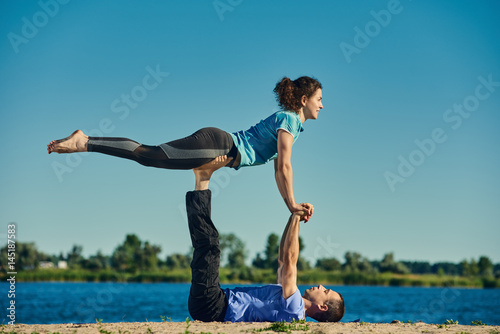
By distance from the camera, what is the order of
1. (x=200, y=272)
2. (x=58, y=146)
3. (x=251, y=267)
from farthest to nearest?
(x=251, y=267), (x=200, y=272), (x=58, y=146)

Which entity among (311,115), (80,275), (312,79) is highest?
(312,79)

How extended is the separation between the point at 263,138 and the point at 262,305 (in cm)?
189

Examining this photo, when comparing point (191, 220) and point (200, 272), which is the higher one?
point (191, 220)

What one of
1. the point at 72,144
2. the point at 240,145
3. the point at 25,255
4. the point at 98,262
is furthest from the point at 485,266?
the point at 72,144

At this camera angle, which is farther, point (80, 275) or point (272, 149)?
point (80, 275)

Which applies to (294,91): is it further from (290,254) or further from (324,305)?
(324,305)

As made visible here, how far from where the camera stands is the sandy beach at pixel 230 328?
16.6ft

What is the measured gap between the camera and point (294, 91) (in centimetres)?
595

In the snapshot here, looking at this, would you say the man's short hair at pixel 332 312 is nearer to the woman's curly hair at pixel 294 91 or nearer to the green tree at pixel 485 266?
the woman's curly hair at pixel 294 91

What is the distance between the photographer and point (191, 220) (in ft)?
18.8

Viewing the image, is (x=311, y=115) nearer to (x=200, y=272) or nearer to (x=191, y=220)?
(x=191, y=220)

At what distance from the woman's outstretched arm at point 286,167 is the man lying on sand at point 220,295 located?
0.19 m

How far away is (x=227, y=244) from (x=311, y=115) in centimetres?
5818

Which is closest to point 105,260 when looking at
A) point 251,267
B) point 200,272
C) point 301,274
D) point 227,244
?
point 227,244
